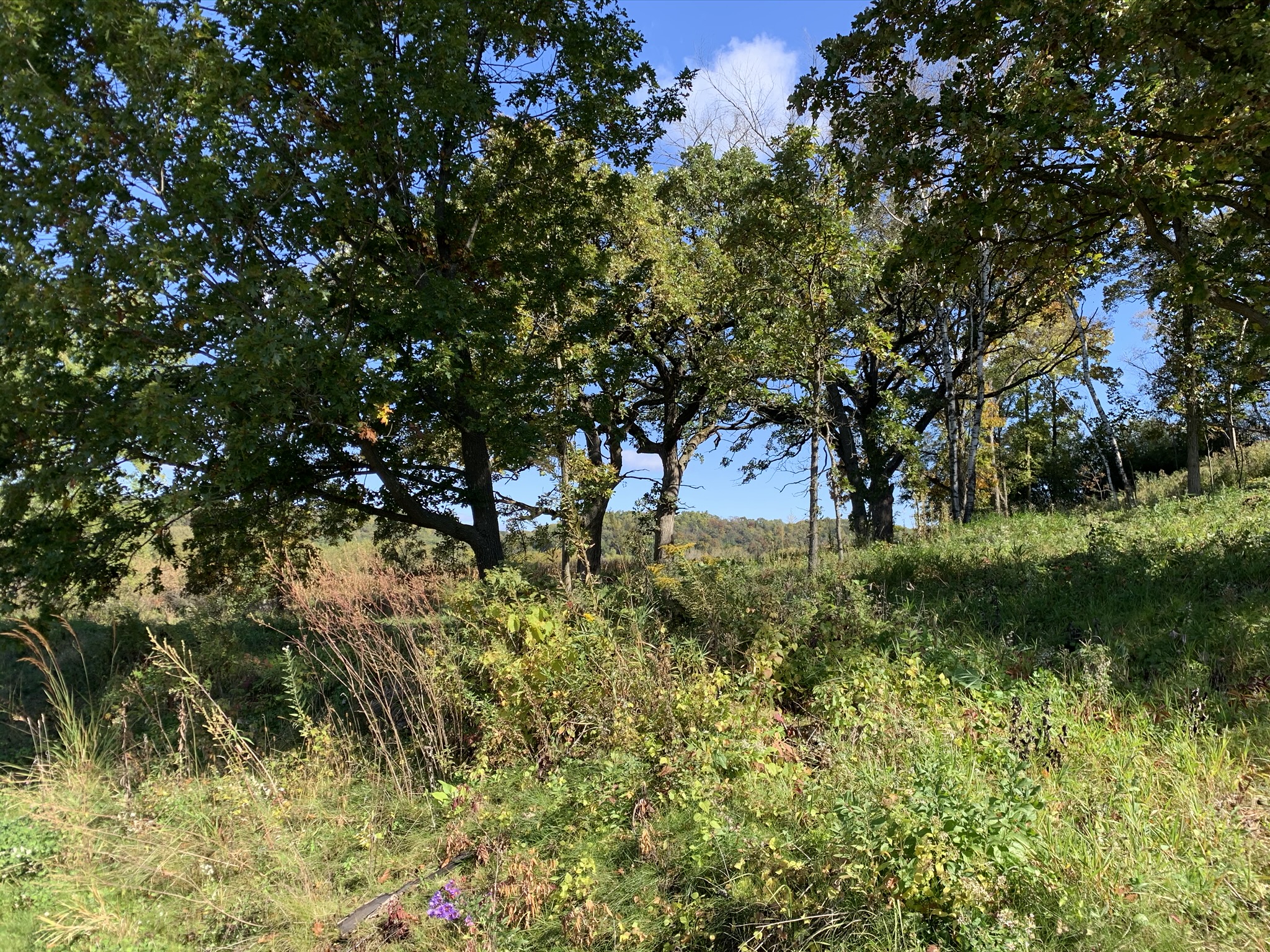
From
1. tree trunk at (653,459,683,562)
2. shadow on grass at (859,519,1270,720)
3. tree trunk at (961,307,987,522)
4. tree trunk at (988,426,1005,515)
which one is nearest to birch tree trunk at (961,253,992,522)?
tree trunk at (961,307,987,522)

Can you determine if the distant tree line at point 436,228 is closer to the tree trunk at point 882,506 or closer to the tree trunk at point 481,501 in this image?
the tree trunk at point 481,501

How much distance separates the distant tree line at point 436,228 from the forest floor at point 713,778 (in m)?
1.87

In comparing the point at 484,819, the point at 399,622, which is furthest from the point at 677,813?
the point at 399,622

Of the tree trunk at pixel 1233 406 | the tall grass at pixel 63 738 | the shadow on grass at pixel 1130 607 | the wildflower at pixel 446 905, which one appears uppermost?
the tree trunk at pixel 1233 406

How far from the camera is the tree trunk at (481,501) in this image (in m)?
10.1

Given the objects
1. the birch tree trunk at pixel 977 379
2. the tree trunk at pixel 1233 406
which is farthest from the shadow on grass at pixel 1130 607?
the birch tree trunk at pixel 977 379

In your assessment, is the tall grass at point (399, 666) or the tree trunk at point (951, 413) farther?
the tree trunk at point (951, 413)

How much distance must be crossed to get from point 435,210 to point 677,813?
27.8ft

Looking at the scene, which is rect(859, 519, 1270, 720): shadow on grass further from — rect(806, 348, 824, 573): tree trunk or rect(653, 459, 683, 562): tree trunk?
rect(653, 459, 683, 562): tree trunk

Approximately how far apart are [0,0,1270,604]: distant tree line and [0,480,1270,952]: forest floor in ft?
6.12

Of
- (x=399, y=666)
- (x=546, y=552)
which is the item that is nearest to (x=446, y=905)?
(x=399, y=666)

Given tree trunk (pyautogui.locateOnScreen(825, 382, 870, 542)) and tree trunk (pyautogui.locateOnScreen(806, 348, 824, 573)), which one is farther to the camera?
tree trunk (pyautogui.locateOnScreen(825, 382, 870, 542))

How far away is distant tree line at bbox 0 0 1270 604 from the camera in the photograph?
575 centimetres

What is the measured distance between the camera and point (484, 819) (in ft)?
14.1
